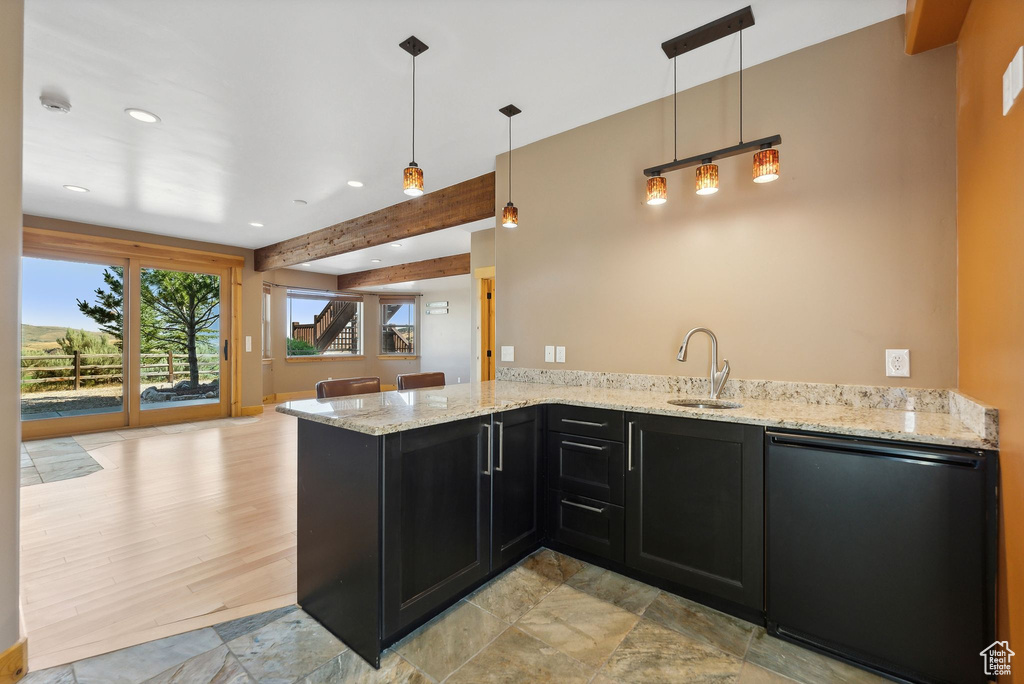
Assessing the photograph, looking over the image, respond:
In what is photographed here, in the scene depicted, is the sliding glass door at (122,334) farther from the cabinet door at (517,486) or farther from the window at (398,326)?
the cabinet door at (517,486)

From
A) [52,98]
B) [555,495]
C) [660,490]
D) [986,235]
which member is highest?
[52,98]

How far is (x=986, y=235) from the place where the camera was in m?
1.49

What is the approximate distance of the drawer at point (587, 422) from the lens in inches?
83.7

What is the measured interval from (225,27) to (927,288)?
339 cm

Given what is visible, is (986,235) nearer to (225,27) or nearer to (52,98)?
(225,27)

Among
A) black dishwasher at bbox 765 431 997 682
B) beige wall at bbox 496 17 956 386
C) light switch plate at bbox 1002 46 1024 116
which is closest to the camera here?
light switch plate at bbox 1002 46 1024 116

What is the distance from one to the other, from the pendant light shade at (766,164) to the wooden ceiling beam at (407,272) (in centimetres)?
566

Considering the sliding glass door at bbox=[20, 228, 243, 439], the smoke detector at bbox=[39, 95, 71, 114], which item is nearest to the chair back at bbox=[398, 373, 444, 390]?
the smoke detector at bbox=[39, 95, 71, 114]

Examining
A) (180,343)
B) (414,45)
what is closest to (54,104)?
(414,45)

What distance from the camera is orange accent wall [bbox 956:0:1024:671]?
3.93 feet

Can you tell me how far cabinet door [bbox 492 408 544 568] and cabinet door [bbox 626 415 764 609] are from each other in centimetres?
50

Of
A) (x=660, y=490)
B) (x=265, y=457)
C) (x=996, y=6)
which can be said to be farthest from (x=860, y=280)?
(x=265, y=457)

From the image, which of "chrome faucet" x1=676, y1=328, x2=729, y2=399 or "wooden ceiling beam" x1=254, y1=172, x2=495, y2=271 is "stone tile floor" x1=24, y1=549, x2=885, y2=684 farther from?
"wooden ceiling beam" x1=254, y1=172, x2=495, y2=271

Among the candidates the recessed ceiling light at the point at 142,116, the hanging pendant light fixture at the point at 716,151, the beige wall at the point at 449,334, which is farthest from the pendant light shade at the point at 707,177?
the beige wall at the point at 449,334
